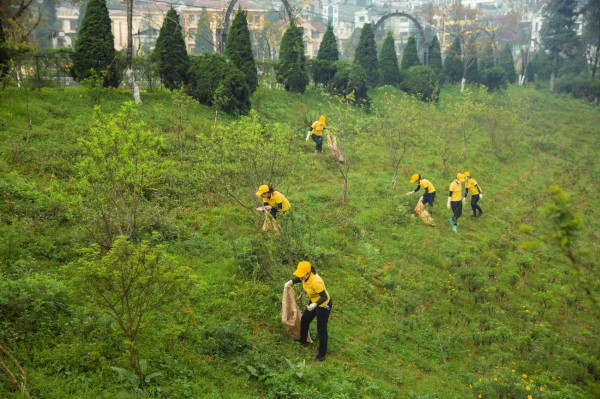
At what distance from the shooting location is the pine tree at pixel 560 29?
43.7 m

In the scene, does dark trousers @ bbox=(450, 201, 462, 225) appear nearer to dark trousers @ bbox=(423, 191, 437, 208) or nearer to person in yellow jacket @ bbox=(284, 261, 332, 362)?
dark trousers @ bbox=(423, 191, 437, 208)

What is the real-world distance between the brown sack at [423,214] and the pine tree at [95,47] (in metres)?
10.5

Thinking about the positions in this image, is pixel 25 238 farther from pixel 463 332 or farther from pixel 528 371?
pixel 528 371

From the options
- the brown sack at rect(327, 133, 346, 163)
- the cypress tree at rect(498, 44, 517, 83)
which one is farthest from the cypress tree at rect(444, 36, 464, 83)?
the brown sack at rect(327, 133, 346, 163)

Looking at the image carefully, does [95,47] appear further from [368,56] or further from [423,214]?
[368,56]

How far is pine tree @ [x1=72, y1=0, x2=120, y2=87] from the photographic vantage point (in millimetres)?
15914

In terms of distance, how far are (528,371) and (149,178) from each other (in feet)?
22.0

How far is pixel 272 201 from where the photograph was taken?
397 inches

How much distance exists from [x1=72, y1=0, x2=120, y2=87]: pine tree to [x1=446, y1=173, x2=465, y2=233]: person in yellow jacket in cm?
1113

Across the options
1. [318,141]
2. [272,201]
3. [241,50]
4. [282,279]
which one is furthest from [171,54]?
[282,279]

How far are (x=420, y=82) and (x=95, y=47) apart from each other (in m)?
18.9

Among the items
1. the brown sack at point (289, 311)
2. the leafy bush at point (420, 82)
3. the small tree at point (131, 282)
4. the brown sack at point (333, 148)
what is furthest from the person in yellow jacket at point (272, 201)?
the leafy bush at point (420, 82)

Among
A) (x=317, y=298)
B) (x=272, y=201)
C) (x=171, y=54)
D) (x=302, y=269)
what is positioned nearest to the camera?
(x=302, y=269)

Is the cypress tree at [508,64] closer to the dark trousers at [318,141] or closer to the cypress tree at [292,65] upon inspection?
the cypress tree at [292,65]
